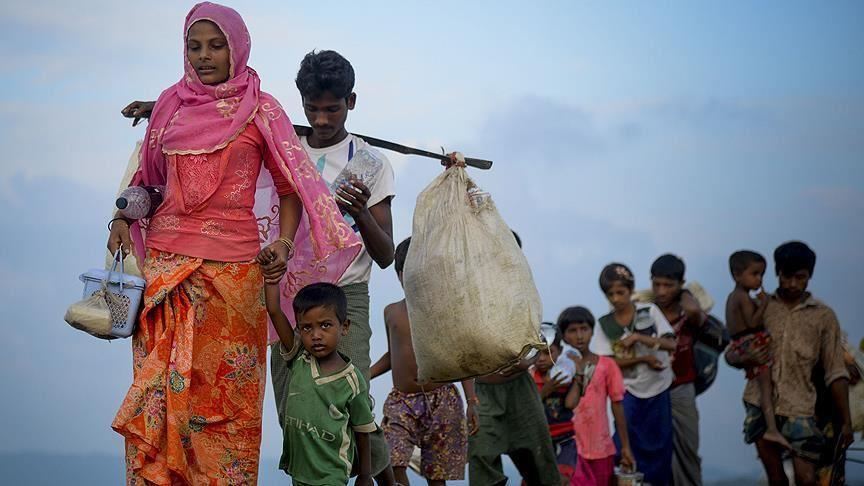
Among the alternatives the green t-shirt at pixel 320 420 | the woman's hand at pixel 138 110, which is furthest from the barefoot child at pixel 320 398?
the woman's hand at pixel 138 110

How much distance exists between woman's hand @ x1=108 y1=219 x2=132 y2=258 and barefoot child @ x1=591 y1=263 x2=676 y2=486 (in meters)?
4.39

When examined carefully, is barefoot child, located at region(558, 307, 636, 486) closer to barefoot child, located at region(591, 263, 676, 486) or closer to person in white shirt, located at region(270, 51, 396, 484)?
barefoot child, located at region(591, 263, 676, 486)

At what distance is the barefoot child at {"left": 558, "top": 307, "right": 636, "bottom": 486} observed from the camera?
25.9 feet

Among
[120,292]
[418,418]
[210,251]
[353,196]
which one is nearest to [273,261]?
[210,251]

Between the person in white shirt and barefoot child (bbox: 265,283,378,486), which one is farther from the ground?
the person in white shirt

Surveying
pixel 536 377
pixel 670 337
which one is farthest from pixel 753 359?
pixel 536 377

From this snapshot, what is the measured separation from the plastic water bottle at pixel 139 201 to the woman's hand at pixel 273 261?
465 mm

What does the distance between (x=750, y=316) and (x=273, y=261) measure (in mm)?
4428

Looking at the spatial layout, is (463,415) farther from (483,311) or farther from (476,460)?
(483,311)

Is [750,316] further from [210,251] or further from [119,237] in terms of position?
[119,237]

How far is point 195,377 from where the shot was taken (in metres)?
4.38

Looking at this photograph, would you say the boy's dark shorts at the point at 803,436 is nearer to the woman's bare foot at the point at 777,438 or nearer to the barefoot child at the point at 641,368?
the woman's bare foot at the point at 777,438

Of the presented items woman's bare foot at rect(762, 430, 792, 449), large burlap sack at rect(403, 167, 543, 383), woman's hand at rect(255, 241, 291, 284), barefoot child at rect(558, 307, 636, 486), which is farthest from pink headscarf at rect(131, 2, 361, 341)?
woman's bare foot at rect(762, 430, 792, 449)

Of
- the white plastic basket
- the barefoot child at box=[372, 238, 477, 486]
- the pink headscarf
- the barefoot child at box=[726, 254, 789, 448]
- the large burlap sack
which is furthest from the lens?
the barefoot child at box=[726, 254, 789, 448]
